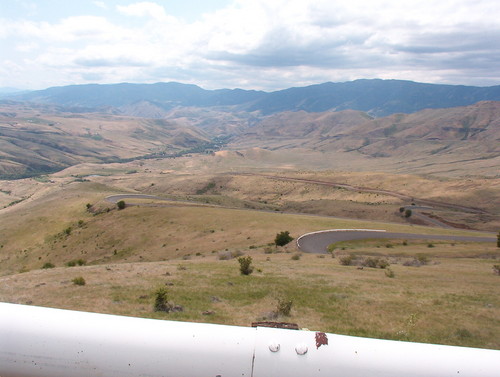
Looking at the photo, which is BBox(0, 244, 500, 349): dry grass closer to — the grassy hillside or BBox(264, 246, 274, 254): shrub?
the grassy hillside

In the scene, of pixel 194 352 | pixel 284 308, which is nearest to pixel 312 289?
pixel 284 308

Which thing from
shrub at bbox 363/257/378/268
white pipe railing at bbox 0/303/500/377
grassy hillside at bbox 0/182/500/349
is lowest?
shrub at bbox 363/257/378/268

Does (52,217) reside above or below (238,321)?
below

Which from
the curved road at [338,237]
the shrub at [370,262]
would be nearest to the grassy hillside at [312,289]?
the shrub at [370,262]

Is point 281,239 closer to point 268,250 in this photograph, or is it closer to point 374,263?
point 268,250

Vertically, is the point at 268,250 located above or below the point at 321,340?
below

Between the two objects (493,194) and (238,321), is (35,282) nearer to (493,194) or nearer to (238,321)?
(238,321)

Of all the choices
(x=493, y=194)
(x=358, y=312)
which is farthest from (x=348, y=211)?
(x=358, y=312)

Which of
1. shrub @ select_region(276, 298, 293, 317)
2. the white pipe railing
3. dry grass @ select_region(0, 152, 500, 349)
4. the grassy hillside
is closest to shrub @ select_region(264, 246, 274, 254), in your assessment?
the grassy hillside
